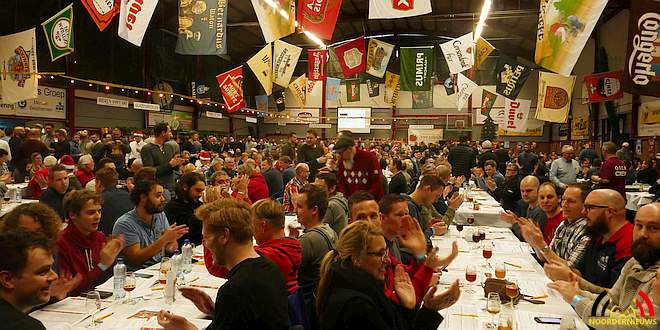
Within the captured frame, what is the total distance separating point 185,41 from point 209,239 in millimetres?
7498

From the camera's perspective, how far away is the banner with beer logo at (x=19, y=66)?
37.0 feet

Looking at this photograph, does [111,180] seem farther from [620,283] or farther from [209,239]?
[620,283]

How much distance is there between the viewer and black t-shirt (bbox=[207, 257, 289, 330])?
6.51ft

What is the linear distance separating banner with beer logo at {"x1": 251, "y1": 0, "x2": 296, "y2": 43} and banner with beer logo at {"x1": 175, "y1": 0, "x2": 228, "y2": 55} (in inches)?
49.9

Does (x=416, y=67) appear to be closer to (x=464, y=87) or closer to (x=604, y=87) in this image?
(x=464, y=87)

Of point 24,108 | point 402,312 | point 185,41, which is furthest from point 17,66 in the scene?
point 402,312

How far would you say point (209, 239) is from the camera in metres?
2.31

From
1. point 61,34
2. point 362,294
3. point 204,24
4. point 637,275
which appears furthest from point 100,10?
point 637,275

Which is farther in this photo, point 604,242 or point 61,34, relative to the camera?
point 61,34

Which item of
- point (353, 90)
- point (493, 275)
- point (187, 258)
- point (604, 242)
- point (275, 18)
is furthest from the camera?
point (353, 90)

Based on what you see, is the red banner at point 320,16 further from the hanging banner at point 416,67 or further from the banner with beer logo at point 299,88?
the banner with beer logo at point 299,88

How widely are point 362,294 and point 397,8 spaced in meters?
6.42

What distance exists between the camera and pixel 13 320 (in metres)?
1.73

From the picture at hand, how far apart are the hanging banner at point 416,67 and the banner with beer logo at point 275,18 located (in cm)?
805
